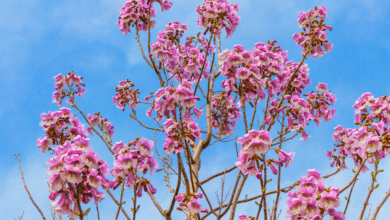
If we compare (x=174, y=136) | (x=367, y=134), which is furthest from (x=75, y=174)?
(x=367, y=134)

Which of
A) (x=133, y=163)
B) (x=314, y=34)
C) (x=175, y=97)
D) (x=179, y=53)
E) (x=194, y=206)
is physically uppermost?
(x=179, y=53)

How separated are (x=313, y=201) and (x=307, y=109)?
124 cm

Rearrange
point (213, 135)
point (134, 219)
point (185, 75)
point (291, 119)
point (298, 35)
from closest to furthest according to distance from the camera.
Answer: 1. point (134, 219)
2. point (291, 119)
3. point (298, 35)
4. point (213, 135)
5. point (185, 75)

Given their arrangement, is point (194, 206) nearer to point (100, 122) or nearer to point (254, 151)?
point (254, 151)

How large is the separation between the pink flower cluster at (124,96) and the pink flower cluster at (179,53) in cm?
82

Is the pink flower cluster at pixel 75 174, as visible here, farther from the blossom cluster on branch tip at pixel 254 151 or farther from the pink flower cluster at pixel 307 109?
the pink flower cluster at pixel 307 109

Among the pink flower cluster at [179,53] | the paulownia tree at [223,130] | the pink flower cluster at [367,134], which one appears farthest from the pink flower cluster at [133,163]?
the pink flower cluster at [179,53]

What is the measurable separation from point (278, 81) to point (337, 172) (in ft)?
5.25

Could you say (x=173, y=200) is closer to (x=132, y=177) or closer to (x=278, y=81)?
(x=132, y=177)

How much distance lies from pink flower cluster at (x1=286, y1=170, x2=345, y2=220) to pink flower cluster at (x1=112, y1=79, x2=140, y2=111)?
13.8ft

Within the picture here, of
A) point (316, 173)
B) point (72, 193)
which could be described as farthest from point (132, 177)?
point (316, 173)

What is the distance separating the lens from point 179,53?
7012 millimetres

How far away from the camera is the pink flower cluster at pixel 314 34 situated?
203 inches

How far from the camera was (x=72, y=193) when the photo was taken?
3.08 meters
